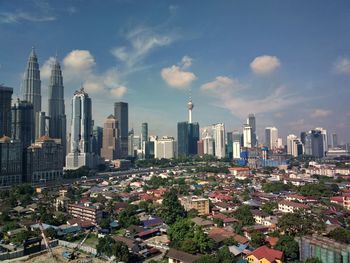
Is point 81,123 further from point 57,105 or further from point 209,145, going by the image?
point 209,145

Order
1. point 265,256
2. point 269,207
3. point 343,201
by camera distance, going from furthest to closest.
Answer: point 343,201, point 269,207, point 265,256

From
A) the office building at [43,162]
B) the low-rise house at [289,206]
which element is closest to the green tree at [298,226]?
the low-rise house at [289,206]

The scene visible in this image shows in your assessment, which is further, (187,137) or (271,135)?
(271,135)

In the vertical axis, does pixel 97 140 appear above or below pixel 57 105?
below

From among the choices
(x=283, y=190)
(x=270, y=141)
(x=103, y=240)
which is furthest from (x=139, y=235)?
(x=270, y=141)

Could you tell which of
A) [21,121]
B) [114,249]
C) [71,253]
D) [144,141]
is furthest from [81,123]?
[114,249]

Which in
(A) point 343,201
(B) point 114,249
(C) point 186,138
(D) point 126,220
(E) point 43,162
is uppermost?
(C) point 186,138
